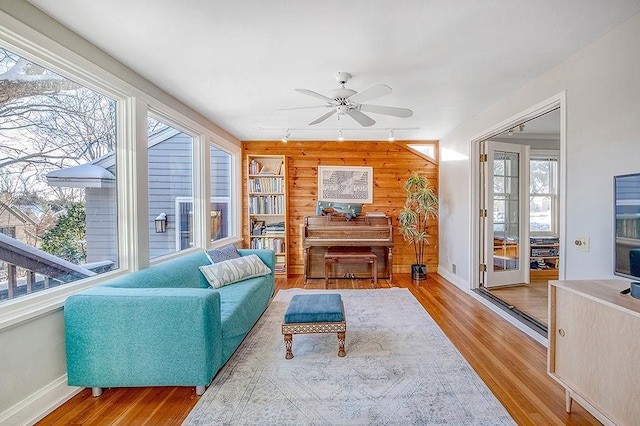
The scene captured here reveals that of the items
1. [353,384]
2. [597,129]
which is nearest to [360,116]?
[597,129]

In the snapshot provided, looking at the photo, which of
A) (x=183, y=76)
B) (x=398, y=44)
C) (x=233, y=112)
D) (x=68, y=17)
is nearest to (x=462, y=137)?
(x=398, y=44)

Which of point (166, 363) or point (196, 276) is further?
point (196, 276)

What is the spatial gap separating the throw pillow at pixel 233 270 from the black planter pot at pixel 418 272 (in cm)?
255

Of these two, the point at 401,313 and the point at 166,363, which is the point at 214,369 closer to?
the point at 166,363

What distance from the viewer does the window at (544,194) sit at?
16.4ft

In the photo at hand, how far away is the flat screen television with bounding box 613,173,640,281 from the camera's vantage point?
4.96 feet

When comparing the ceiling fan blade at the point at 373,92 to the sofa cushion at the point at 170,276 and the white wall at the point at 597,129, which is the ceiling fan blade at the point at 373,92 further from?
the sofa cushion at the point at 170,276

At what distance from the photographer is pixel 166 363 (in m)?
1.76

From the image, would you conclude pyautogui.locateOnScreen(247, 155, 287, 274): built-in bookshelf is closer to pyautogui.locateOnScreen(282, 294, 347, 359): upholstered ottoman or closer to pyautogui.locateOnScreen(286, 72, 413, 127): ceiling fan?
pyautogui.locateOnScreen(286, 72, 413, 127): ceiling fan

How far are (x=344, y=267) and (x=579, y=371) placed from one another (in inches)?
132

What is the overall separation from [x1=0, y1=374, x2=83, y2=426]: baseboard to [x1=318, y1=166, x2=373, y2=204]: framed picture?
3.83 metres

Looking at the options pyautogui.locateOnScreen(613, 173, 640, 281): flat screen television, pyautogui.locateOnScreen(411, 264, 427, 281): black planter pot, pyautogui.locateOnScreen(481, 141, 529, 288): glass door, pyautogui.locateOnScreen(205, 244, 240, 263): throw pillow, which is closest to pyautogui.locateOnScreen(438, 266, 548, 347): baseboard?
pyautogui.locateOnScreen(481, 141, 529, 288): glass door

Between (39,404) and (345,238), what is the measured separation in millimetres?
3637

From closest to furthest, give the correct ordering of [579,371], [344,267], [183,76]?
[579,371] < [183,76] < [344,267]
